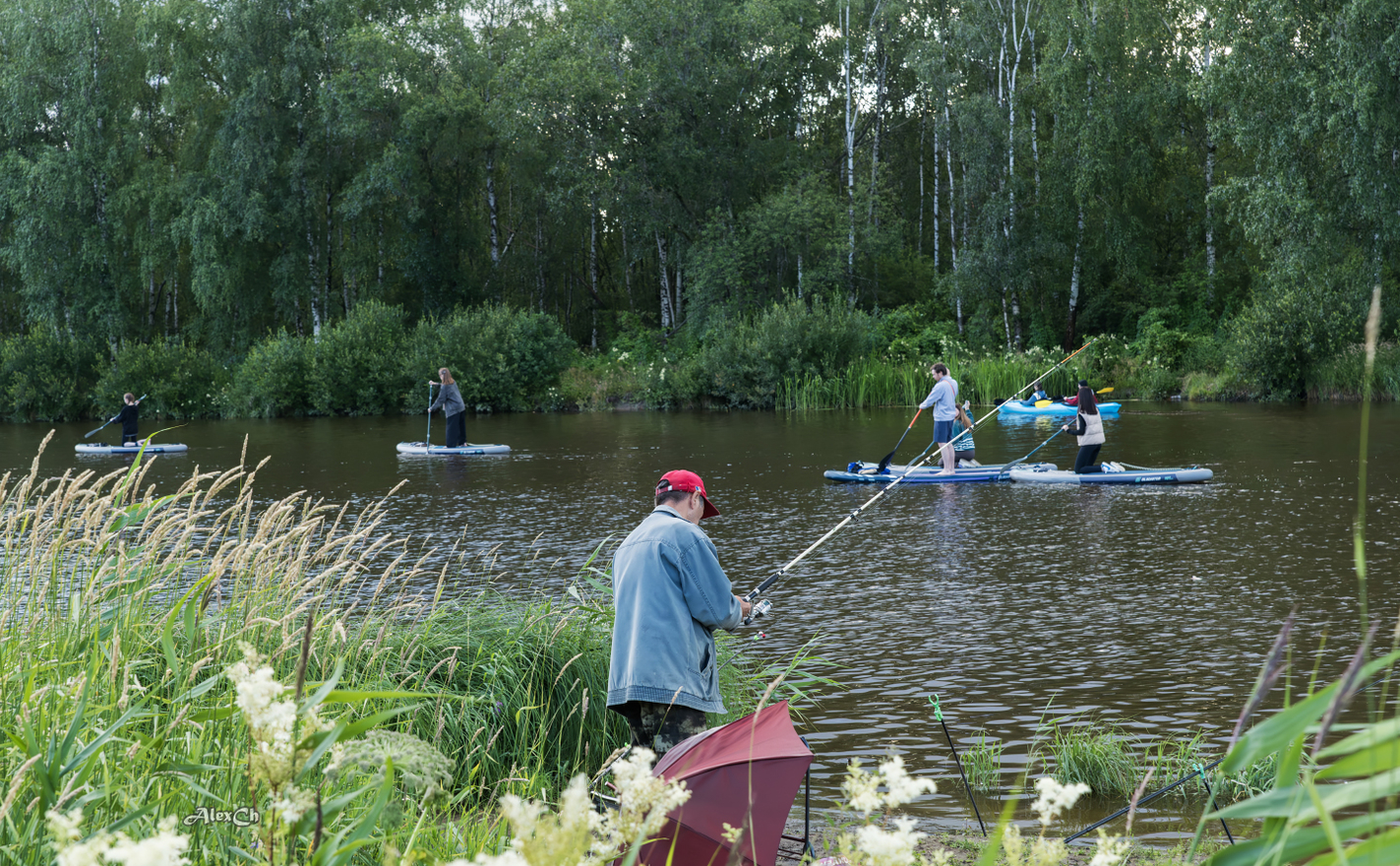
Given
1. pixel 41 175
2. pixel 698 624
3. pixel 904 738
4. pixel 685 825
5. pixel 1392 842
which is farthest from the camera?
pixel 41 175

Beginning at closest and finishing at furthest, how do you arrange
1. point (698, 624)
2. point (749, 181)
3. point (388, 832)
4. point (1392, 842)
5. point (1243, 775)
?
point (1392, 842)
point (388, 832)
point (698, 624)
point (1243, 775)
point (749, 181)

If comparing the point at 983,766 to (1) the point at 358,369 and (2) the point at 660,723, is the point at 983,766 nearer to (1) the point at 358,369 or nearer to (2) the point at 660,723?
(2) the point at 660,723

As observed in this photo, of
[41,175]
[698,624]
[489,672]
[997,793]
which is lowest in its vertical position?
[997,793]

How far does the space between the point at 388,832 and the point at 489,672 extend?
2.60 metres

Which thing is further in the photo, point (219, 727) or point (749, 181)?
point (749, 181)

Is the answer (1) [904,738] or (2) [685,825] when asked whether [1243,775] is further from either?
(2) [685,825]

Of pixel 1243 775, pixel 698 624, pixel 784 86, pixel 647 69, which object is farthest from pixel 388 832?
pixel 784 86

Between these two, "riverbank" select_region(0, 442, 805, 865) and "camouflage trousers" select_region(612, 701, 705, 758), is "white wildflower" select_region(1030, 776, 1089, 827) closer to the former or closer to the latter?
"riverbank" select_region(0, 442, 805, 865)

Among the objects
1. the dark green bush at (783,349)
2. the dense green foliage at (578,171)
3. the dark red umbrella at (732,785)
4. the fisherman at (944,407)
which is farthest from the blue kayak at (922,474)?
the dense green foliage at (578,171)

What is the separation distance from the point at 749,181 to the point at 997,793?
142ft

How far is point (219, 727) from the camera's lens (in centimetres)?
385

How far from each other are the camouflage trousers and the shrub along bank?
3219cm

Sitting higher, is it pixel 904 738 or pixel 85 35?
pixel 85 35

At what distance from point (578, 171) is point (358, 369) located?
A: 10.7 meters
